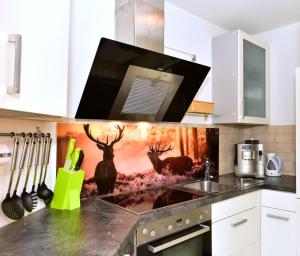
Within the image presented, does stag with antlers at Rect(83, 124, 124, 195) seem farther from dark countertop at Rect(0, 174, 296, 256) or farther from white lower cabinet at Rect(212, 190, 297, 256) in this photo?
white lower cabinet at Rect(212, 190, 297, 256)

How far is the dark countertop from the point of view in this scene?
926 mm

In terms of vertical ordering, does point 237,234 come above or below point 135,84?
below

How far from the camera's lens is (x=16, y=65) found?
81 cm

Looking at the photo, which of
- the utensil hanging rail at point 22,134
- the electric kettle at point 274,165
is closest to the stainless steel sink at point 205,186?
the electric kettle at point 274,165

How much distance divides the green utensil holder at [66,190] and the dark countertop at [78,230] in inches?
1.7

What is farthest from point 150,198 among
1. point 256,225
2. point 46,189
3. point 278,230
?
point 278,230

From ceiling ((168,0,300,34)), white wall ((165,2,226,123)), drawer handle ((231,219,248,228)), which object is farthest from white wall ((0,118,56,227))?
ceiling ((168,0,300,34))

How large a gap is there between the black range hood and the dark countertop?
1.85ft

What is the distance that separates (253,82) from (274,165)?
79cm

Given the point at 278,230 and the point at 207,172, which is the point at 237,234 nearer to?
the point at 278,230

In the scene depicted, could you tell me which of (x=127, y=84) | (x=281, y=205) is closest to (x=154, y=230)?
(x=127, y=84)

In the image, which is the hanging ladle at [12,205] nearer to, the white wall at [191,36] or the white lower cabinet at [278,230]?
the white wall at [191,36]

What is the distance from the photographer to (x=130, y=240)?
1.12m

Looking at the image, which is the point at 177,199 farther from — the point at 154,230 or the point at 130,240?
the point at 130,240
